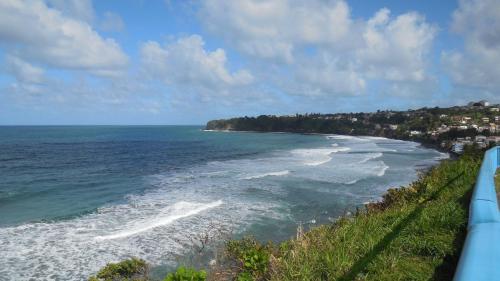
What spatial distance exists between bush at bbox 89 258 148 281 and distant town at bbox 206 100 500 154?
47.5m

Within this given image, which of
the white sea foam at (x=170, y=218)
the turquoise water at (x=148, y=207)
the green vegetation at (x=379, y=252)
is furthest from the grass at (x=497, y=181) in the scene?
the white sea foam at (x=170, y=218)

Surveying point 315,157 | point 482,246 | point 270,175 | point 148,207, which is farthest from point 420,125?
point 482,246

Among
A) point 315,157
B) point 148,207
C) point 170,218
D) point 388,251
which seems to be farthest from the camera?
point 315,157

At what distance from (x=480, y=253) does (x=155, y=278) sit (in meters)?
9.18

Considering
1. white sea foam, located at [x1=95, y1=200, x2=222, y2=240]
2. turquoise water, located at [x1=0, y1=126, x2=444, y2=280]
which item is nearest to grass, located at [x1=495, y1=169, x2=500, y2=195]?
turquoise water, located at [x1=0, y1=126, x2=444, y2=280]

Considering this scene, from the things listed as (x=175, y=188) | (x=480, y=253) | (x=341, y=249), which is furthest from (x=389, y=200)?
(x=175, y=188)

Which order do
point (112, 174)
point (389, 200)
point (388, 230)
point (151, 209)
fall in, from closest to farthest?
point (388, 230) < point (389, 200) < point (151, 209) < point (112, 174)

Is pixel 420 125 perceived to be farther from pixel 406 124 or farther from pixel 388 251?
pixel 388 251

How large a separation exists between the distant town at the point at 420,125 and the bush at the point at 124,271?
156 feet

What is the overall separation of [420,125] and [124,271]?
11097cm

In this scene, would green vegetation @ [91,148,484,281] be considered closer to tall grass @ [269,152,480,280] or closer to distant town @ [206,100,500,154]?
tall grass @ [269,152,480,280]

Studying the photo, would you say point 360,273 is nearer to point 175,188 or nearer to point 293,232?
point 293,232

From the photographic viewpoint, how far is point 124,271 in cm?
1097

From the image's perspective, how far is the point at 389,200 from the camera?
14516 millimetres
